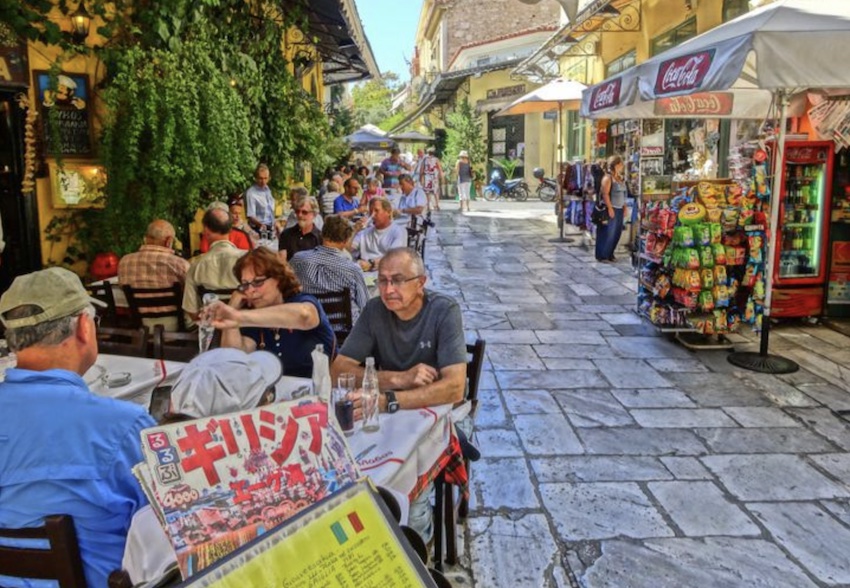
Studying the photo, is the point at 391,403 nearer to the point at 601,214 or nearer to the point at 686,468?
the point at 686,468

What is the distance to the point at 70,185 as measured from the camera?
20.4 ft

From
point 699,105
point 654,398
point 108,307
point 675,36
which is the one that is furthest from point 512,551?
point 675,36

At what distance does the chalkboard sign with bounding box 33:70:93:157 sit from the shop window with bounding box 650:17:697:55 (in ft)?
25.2

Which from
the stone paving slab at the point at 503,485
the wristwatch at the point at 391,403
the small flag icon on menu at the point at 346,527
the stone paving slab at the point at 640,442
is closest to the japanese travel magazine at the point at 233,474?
the small flag icon on menu at the point at 346,527

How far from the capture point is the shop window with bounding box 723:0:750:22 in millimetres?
8602

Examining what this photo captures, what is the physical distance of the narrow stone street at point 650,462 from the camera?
284 centimetres

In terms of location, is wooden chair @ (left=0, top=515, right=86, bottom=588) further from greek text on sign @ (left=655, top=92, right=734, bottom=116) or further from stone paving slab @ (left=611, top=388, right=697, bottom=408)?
greek text on sign @ (left=655, top=92, right=734, bottom=116)

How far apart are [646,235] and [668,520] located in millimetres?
3626

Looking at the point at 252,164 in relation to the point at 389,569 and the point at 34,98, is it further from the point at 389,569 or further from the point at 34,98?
the point at 389,569

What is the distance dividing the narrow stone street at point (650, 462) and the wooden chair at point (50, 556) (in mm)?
1582

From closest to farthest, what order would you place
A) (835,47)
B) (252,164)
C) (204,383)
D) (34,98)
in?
(204,383) < (835,47) < (34,98) < (252,164)

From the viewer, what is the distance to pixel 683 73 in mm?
5109

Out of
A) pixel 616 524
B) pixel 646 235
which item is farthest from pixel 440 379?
pixel 646 235

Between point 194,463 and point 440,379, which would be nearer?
point 194,463
